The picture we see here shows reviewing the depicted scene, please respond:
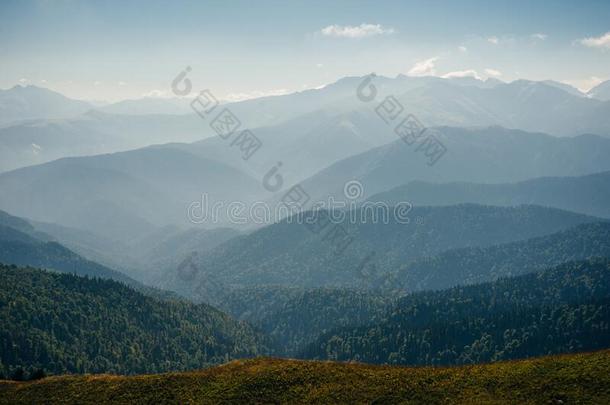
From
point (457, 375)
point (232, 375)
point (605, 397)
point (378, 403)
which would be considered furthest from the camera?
point (232, 375)

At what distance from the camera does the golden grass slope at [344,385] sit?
82.4 m

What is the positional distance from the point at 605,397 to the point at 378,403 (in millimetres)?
35988

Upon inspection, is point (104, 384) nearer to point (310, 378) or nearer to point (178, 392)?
point (178, 392)

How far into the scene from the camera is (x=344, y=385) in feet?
301

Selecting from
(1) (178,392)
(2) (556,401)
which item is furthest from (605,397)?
(1) (178,392)

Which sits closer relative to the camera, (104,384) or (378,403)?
(378,403)

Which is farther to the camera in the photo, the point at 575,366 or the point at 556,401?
the point at 575,366

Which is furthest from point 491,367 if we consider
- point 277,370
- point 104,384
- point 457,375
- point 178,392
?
point 104,384

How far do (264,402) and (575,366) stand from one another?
184 feet

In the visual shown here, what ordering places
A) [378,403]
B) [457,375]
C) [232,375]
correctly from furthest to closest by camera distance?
[232,375]
[457,375]
[378,403]

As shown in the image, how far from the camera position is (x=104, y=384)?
99.0 m

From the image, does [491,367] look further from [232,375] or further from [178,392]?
[178,392]

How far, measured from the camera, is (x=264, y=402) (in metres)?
88.8

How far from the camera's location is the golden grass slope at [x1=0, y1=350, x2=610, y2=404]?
3246 inches
